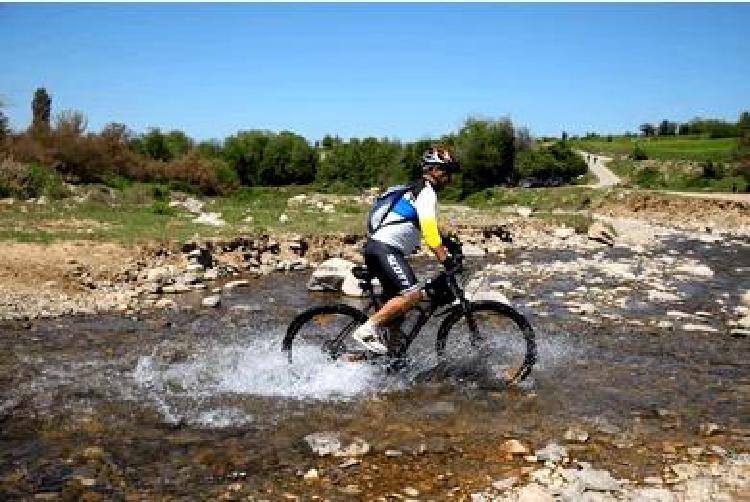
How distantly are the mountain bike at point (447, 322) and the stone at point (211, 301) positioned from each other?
587cm

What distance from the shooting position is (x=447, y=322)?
403 inches

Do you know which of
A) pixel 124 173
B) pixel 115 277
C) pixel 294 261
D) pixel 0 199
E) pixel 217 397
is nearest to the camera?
pixel 217 397

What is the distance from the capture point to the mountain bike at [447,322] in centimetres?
982

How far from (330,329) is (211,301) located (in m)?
6.56

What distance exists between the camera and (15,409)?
8.77 metres

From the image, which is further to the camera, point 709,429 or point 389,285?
point 389,285

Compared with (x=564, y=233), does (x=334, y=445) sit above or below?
above

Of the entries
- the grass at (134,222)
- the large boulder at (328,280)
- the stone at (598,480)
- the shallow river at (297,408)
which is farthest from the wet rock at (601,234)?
the stone at (598,480)

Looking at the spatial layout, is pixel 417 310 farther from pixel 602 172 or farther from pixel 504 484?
pixel 602 172

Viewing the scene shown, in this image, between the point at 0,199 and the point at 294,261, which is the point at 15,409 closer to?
the point at 294,261

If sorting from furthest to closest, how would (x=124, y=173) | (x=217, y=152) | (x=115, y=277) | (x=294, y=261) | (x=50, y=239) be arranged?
(x=217, y=152), (x=124, y=173), (x=294, y=261), (x=50, y=239), (x=115, y=277)

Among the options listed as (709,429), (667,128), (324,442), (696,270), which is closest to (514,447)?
(324,442)

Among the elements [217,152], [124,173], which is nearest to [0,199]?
[124,173]

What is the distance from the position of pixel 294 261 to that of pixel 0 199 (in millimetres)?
13906
